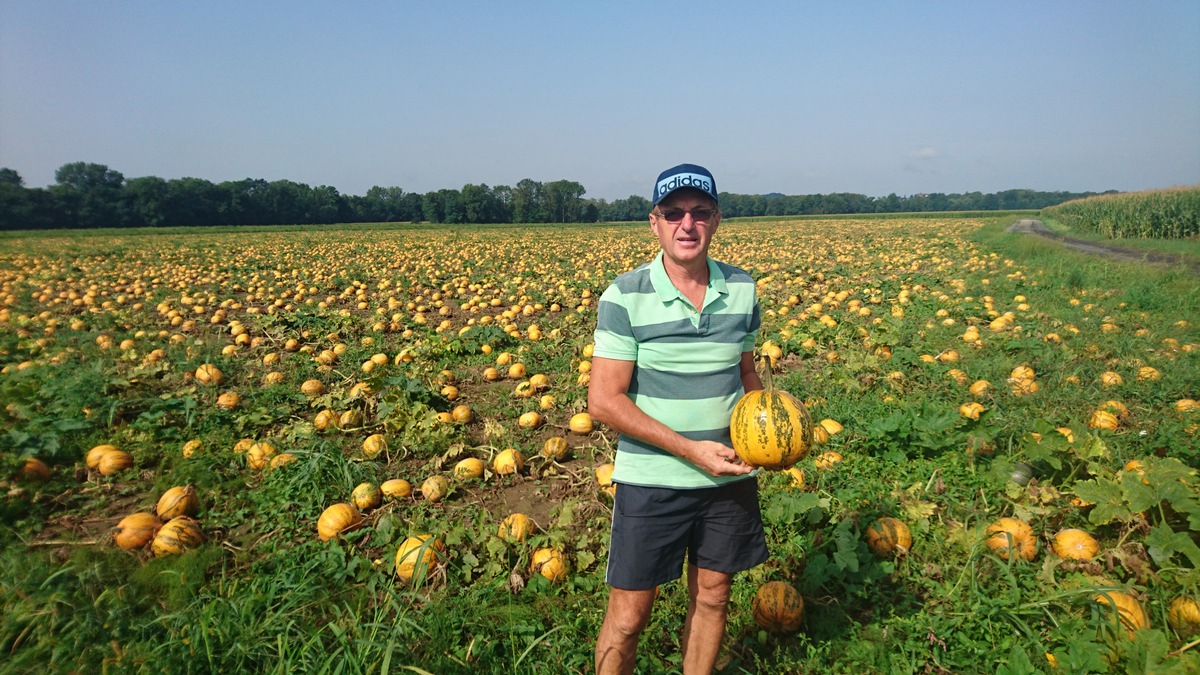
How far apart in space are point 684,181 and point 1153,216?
4036cm

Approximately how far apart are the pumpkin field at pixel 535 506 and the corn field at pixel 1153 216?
29.4m

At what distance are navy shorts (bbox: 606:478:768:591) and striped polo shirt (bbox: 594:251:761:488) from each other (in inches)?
3.7

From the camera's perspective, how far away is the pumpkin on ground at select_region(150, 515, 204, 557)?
3.39 m

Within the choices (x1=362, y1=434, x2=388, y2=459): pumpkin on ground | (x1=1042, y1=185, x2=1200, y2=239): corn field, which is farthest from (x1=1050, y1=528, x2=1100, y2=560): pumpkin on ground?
(x1=1042, y1=185, x2=1200, y2=239): corn field

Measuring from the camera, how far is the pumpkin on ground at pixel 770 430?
2.15 m

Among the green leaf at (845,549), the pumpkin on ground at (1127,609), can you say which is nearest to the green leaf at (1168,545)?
the pumpkin on ground at (1127,609)

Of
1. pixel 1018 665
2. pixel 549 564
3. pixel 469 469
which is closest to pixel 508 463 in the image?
pixel 469 469

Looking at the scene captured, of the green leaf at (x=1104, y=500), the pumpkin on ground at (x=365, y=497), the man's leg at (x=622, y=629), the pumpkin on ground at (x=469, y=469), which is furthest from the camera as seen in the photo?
the pumpkin on ground at (x=469, y=469)

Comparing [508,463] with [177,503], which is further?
[508,463]

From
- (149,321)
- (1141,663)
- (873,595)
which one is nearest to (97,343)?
(149,321)

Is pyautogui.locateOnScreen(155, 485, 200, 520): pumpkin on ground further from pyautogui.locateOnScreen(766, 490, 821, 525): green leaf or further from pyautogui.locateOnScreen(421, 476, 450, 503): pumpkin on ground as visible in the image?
pyautogui.locateOnScreen(766, 490, 821, 525): green leaf

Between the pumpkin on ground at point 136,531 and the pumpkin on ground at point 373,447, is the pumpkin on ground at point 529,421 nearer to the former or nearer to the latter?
the pumpkin on ground at point 373,447

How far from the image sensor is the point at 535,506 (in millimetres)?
4168

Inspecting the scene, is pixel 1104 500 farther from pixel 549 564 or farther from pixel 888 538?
pixel 549 564
